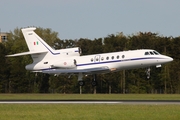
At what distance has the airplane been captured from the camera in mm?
53844

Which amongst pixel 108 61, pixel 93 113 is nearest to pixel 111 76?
pixel 108 61

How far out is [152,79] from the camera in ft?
285

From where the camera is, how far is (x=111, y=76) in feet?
283

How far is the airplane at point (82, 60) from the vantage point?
5384 centimetres

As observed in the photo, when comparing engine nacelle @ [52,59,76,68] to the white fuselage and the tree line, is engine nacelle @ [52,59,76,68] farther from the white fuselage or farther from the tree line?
the tree line

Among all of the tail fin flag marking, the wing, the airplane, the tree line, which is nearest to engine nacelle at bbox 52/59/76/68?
the airplane

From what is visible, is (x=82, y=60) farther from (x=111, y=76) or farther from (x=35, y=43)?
(x=111, y=76)

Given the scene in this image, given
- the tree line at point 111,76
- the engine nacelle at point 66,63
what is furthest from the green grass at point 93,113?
the tree line at point 111,76

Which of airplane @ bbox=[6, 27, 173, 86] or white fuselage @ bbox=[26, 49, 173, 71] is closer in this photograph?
white fuselage @ bbox=[26, 49, 173, 71]

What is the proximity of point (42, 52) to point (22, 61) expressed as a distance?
3337 centimetres

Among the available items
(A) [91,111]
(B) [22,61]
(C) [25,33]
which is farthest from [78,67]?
(B) [22,61]

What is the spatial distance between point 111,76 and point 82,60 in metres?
29.0

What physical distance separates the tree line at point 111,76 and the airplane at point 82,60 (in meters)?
27.9

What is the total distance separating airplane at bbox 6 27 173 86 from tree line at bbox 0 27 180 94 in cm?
2794
